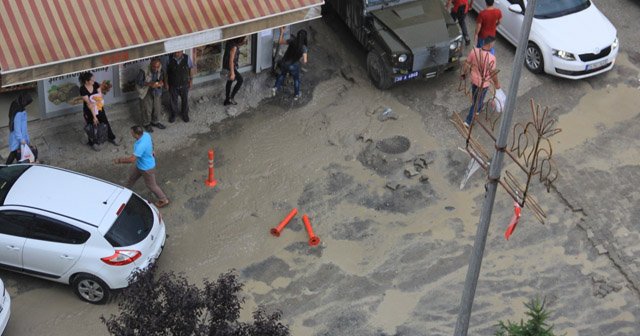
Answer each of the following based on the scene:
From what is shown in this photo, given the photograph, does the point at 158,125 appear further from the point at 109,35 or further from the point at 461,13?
the point at 461,13

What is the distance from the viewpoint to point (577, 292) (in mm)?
15133

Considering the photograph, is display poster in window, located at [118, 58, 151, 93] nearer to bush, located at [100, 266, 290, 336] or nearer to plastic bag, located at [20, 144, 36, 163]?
plastic bag, located at [20, 144, 36, 163]

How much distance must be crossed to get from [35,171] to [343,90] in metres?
6.55

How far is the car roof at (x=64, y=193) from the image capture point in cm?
1359

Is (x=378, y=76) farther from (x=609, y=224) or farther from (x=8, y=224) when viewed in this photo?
(x=8, y=224)

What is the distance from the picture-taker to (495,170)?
426 inches

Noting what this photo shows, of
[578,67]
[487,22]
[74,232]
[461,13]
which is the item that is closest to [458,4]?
[461,13]

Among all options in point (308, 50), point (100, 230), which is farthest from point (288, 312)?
point (308, 50)

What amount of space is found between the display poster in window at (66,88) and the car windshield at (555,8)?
8.35 meters

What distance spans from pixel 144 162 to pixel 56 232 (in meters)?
2.05

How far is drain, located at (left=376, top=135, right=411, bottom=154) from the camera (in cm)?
1742

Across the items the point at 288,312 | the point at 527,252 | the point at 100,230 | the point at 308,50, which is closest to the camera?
the point at 100,230

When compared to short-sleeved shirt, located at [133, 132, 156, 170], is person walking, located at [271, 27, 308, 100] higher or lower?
lower

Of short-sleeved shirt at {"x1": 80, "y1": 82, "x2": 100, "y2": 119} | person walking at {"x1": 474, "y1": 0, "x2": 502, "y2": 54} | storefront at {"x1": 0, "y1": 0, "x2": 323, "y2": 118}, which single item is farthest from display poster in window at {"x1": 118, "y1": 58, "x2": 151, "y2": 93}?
person walking at {"x1": 474, "y1": 0, "x2": 502, "y2": 54}
